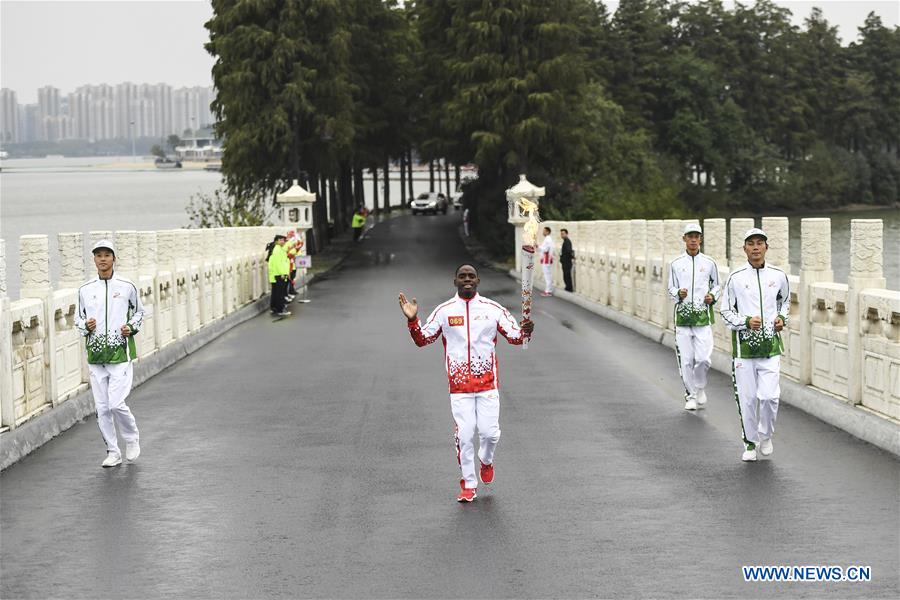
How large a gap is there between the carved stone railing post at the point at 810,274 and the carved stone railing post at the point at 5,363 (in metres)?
8.50

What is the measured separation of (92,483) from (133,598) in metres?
3.89

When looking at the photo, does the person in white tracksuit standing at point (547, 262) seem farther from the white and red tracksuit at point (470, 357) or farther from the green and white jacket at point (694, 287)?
the white and red tracksuit at point (470, 357)

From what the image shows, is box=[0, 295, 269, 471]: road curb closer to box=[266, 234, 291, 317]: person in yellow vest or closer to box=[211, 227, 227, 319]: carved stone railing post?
box=[211, 227, 227, 319]: carved stone railing post

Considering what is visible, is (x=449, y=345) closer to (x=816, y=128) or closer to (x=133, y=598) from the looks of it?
(x=133, y=598)

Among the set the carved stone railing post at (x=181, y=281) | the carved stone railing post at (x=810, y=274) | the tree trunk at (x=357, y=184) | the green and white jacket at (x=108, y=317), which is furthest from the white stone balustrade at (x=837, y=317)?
the tree trunk at (x=357, y=184)

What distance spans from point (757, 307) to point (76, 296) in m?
8.46

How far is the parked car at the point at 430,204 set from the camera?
111500 mm

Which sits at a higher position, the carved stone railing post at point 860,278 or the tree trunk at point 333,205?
the tree trunk at point 333,205

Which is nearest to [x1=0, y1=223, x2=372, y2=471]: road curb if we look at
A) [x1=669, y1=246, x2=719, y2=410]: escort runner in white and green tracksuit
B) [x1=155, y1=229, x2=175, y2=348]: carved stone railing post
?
→ [x1=155, y1=229, x2=175, y2=348]: carved stone railing post

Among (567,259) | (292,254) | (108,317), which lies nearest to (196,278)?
(292,254)

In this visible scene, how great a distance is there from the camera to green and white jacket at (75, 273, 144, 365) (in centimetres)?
1215

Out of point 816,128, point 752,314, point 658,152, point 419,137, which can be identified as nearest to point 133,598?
point 752,314

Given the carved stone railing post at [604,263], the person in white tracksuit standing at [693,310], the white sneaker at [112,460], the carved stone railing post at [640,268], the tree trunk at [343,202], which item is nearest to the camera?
the white sneaker at [112,460]

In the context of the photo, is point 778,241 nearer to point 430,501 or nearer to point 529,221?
point 529,221
